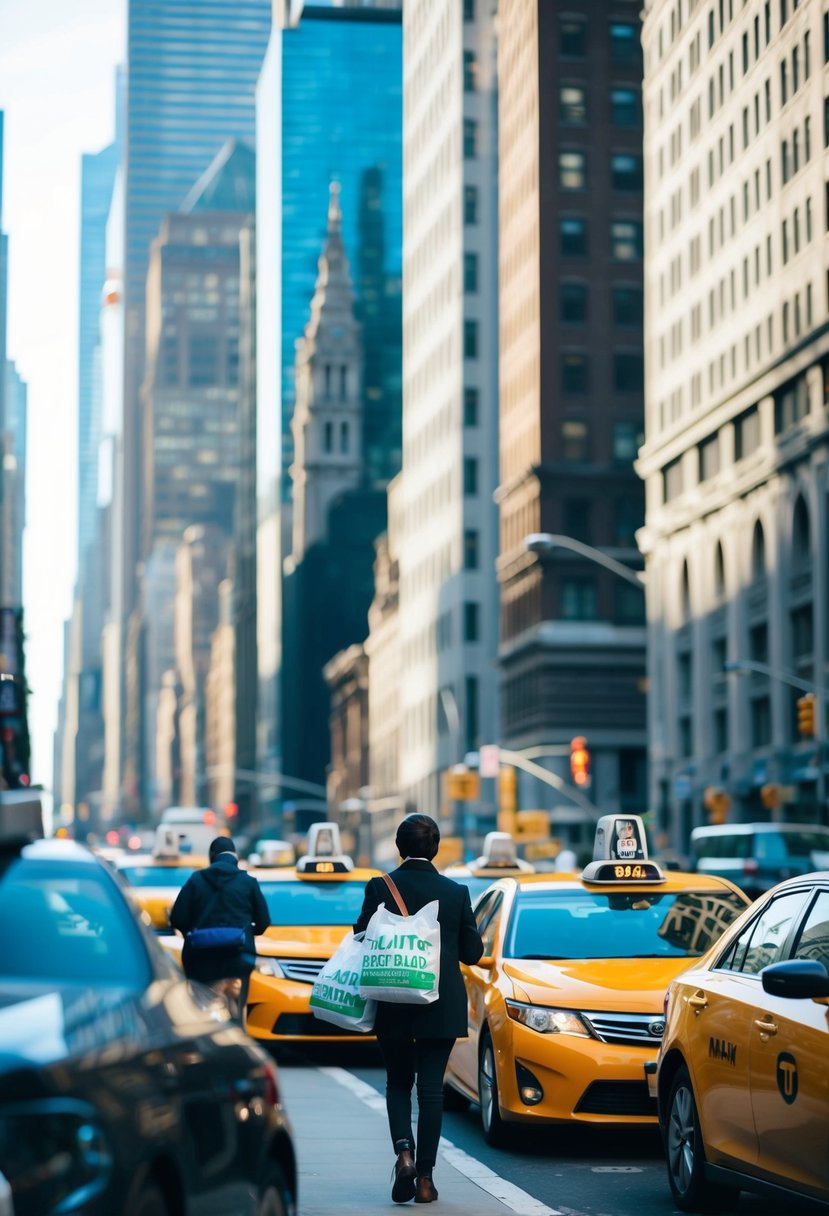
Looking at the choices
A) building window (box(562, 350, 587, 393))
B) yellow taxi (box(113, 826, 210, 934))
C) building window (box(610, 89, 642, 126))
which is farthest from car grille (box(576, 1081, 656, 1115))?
building window (box(610, 89, 642, 126))

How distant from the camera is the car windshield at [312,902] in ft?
63.4

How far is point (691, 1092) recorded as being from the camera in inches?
386

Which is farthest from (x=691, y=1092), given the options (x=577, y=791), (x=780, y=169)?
(x=577, y=791)

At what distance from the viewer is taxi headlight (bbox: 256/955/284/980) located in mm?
18172

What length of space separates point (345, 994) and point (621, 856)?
4.68 metres

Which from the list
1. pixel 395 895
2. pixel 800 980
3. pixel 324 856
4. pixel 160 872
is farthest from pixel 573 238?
pixel 800 980

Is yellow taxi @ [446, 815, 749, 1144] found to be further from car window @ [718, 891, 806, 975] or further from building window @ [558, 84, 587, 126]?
building window @ [558, 84, 587, 126]

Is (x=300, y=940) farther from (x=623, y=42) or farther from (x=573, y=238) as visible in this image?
(x=623, y=42)

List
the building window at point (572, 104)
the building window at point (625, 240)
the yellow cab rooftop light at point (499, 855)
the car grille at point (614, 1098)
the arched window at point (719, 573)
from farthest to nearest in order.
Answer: the building window at point (625, 240), the building window at point (572, 104), the arched window at point (719, 573), the yellow cab rooftop light at point (499, 855), the car grille at point (614, 1098)

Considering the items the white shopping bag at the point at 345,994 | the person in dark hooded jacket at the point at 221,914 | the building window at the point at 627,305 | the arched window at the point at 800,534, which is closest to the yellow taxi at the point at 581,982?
the person in dark hooded jacket at the point at 221,914

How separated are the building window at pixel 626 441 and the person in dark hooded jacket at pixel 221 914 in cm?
8816

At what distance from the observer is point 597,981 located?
12227 millimetres

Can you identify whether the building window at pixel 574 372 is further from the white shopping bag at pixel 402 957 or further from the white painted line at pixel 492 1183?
the white shopping bag at pixel 402 957

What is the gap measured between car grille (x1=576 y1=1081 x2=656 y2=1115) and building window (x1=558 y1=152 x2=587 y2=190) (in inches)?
3673
